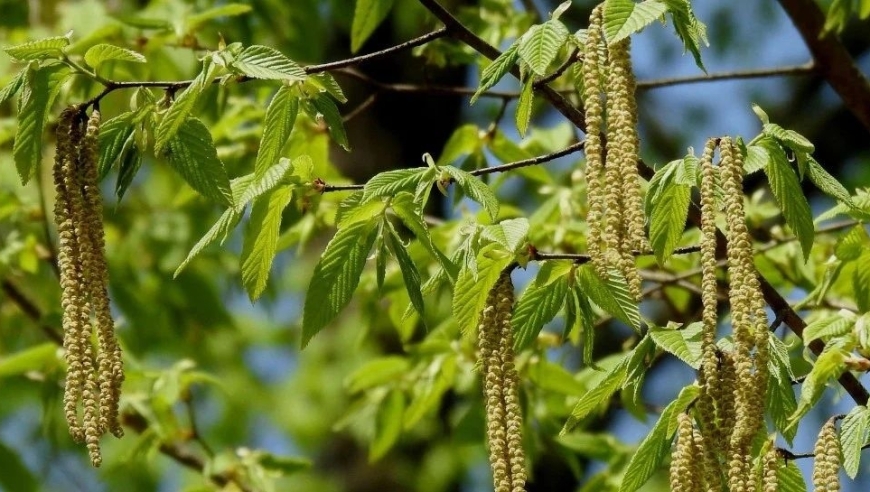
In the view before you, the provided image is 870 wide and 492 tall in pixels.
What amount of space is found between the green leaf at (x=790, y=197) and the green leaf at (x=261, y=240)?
0.78 metres

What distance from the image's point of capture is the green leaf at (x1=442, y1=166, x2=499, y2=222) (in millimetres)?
2105

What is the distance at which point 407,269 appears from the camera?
6.93ft

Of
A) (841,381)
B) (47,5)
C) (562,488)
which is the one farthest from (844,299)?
(47,5)

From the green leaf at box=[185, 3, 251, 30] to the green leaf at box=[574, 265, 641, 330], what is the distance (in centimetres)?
165

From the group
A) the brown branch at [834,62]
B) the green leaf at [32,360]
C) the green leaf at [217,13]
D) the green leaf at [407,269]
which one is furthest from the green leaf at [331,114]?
the green leaf at [32,360]

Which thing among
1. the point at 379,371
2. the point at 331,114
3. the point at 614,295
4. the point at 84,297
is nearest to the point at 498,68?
the point at 331,114

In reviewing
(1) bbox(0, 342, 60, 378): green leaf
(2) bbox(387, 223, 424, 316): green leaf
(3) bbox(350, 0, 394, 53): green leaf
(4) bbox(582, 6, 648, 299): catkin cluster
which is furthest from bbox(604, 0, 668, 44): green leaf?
(1) bbox(0, 342, 60, 378): green leaf

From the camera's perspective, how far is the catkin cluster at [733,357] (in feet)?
5.83

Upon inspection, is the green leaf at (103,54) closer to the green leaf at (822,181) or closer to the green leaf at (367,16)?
the green leaf at (367,16)

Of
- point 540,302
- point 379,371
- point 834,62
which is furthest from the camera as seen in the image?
point 379,371

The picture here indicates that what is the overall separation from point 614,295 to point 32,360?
8.06 ft

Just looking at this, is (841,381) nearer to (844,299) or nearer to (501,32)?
(844,299)

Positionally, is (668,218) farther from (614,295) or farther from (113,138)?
(113,138)

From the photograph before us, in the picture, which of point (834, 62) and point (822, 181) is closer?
point (822, 181)
